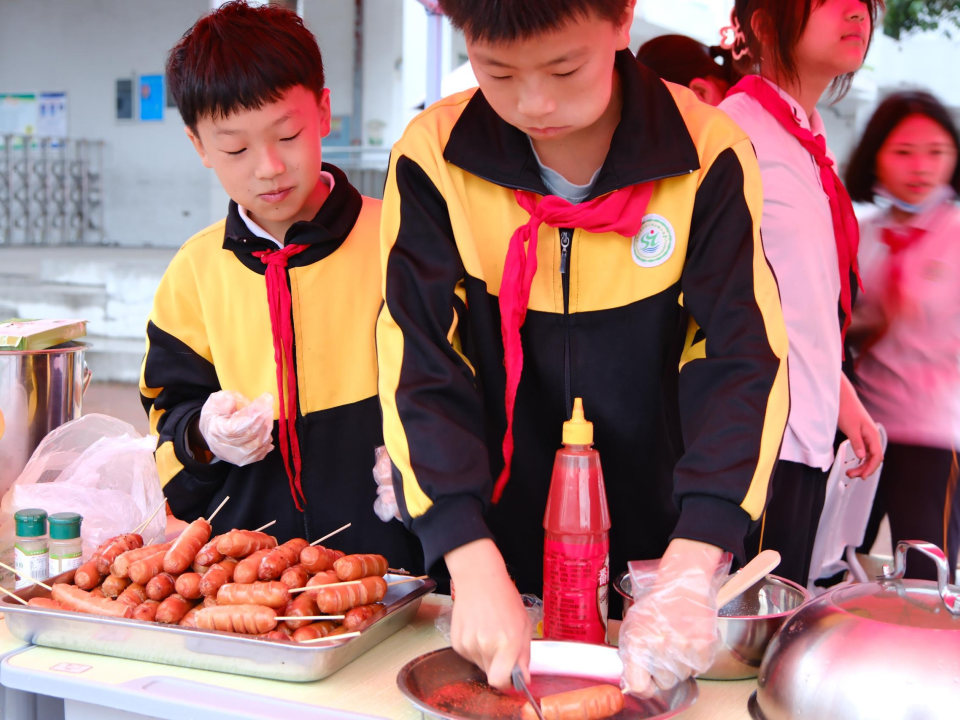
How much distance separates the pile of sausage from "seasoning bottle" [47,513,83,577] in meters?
0.04

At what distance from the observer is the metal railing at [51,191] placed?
1093 centimetres

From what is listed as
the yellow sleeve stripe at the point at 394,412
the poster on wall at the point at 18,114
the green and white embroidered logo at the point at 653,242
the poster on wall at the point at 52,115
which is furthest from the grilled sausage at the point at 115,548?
the poster on wall at the point at 18,114

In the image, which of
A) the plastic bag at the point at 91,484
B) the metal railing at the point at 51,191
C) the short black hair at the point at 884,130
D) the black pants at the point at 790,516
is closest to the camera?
the plastic bag at the point at 91,484

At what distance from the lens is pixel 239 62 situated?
1487mm

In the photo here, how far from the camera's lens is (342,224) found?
1.66m

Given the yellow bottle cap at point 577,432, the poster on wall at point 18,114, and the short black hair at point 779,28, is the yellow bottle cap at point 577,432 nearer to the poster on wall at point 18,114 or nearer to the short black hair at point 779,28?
the short black hair at point 779,28

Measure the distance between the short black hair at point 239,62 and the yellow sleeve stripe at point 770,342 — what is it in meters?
0.78

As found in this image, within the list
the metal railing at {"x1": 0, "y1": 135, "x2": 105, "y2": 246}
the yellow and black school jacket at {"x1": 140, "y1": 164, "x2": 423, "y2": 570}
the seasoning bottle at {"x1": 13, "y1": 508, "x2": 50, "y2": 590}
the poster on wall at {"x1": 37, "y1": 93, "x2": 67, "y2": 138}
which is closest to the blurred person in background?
the yellow and black school jacket at {"x1": 140, "y1": 164, "x2": 423, "y2": 570}

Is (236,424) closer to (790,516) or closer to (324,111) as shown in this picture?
(324,111)

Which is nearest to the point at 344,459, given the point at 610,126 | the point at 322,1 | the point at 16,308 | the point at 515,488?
the point at 515,488

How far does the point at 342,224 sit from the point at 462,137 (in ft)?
1.66

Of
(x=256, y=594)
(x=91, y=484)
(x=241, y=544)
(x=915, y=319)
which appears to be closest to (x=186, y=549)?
(x=241, y=544)

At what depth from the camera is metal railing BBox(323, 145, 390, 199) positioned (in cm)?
762

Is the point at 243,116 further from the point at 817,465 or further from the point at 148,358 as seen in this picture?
the point at 817,465
